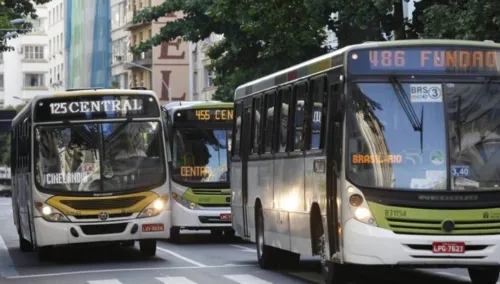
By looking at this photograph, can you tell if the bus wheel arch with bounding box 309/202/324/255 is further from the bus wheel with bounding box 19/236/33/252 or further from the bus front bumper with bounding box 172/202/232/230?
the bus wheel with bounding box 19/236/33/252

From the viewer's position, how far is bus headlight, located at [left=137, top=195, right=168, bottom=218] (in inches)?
936

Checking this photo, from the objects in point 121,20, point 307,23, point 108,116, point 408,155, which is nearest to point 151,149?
point 108,116

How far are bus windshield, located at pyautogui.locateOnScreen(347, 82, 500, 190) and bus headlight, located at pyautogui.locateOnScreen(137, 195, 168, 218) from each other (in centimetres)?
831

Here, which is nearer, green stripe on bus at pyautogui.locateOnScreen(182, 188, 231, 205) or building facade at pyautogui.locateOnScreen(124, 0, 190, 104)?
green stripe on bus at pyautogui.locateOnScreen(182, 188, 231, 205)

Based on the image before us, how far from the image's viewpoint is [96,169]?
23797 millimetres

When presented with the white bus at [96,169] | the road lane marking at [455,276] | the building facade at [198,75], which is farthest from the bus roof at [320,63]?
the building facade at [198,75]

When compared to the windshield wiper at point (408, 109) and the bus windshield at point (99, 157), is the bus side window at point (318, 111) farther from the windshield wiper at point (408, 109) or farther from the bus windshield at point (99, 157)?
the bus windshield at point (99, 157)

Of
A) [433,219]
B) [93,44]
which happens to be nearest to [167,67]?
[93,44]

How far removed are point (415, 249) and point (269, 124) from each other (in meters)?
5.55

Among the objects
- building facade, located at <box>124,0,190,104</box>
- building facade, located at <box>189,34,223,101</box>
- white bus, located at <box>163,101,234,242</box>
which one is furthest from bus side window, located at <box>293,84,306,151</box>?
building facade, located at <box>124,0,190,104</box>

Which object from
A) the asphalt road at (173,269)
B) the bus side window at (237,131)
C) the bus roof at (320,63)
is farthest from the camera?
the bus side window at (237,131)

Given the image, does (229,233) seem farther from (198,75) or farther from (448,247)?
(198,75)

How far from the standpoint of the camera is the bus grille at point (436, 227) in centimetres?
1568

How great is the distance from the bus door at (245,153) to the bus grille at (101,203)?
185cm
